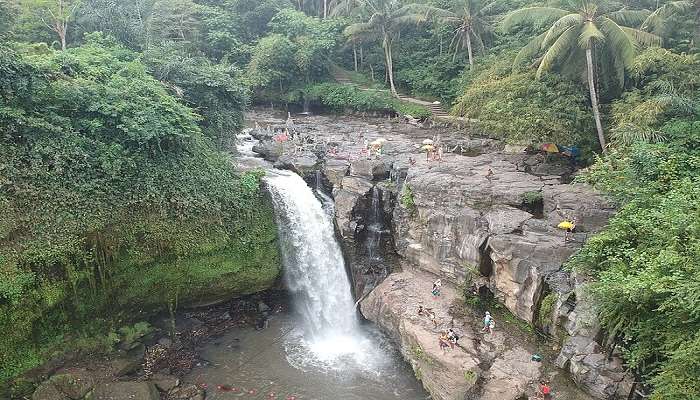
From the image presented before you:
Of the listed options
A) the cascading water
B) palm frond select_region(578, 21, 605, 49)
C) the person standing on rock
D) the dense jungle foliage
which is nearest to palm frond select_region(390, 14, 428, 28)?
the dense jungle foliage

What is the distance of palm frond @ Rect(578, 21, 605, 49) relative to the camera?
17234 millimetres

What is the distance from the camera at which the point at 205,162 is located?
17406mm

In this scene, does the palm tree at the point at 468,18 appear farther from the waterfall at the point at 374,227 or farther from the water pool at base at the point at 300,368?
the water pool at base at the point at 300,368

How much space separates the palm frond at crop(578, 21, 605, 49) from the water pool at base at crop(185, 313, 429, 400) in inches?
540

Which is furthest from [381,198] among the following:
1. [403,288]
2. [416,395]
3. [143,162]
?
[143,162]

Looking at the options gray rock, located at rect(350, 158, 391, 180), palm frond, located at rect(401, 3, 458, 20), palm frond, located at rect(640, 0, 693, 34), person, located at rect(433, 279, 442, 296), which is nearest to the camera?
person, located at rect(433, 279, 442, 296)

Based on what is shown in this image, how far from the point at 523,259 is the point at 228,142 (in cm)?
1409

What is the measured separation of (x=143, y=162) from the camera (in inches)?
621

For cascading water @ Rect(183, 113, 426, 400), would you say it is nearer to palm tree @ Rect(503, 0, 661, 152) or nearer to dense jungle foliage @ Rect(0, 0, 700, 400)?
dense jungle foliage @ Rect(0, 0, 700, 400)

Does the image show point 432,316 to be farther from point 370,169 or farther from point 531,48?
point 531,48

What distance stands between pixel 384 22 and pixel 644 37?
19191 mm

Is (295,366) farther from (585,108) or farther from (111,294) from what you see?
(585,108)

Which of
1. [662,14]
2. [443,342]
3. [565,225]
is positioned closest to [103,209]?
[443,342]

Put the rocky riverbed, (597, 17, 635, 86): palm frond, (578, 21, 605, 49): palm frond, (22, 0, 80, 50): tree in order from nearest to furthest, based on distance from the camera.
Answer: the rocky riverbed < (578, 21, 605, 49): palm frond < (597, 17, 635, 86): palm frond < (22, 0, 80, 50): tree
